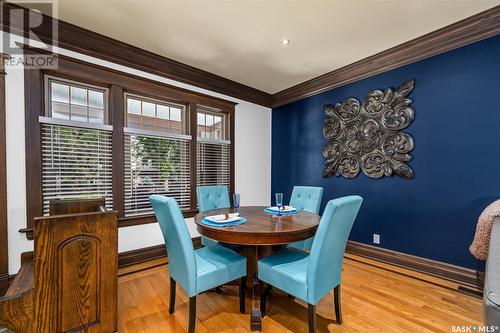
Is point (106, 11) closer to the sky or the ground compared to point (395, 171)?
closer to the sky

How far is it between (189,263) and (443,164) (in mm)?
2826

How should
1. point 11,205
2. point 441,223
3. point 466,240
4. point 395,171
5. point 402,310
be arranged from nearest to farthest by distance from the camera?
point 402,310
point 11,205
point 466,240
point 441,223
point 395,171

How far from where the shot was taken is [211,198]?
2828 mm

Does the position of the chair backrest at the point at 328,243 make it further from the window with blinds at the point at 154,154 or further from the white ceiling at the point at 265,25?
the window with blinds at the point at 154,154

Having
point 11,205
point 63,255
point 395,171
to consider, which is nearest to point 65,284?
point 63,255

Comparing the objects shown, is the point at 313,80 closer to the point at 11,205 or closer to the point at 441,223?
the point at 441,223

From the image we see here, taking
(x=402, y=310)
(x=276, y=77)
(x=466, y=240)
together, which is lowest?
(x=402, y=310)

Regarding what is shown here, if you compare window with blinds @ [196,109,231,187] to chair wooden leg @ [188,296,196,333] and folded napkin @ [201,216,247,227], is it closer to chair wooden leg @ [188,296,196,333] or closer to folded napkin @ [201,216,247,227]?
folded napkin @ [201,216,247,227]

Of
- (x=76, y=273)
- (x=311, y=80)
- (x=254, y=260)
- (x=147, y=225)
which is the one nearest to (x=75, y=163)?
(x=147, y=225)

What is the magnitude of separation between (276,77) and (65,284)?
139 inches

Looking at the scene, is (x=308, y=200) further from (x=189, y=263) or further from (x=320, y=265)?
(x=189, y=263)

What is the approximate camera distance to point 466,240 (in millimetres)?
2361

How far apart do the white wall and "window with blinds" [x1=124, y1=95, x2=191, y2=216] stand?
0.33 metres

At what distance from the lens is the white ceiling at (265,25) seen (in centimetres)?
210
